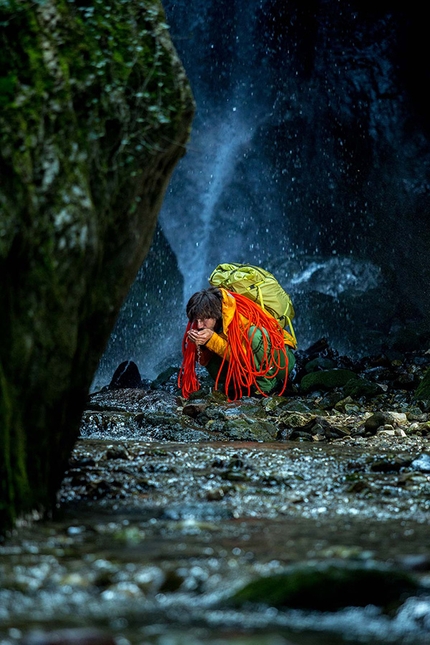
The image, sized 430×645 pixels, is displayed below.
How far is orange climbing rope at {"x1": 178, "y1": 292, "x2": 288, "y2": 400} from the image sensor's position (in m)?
7.24

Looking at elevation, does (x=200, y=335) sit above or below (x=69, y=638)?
below

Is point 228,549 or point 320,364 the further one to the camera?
point 320,364

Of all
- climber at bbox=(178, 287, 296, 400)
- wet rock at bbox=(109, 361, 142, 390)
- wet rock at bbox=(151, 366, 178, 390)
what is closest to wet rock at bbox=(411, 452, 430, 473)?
climber at bbox=(178, 287, 296, 400)

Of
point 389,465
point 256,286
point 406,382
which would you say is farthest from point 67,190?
point 406,382

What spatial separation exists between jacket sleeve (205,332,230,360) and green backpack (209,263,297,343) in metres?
0.64

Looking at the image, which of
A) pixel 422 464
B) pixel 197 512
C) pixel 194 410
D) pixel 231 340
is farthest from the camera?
pixel 231 340

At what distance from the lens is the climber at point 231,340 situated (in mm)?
7113

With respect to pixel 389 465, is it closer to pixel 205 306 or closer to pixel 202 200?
pixel 205 306

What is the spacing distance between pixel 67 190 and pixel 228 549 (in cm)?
140

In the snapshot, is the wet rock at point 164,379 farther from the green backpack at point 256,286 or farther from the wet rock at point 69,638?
the wet rock at point 69,638

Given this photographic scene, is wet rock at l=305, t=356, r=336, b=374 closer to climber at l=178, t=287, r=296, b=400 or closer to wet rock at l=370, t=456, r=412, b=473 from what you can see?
climber at l=178, t=287, r=296, b=400

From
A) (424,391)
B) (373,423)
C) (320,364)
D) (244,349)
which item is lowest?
(320,364)

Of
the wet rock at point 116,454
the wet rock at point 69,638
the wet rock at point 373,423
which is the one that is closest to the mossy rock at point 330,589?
the wet rock at point 69,638

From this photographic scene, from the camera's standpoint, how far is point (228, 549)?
2320 millimetres
